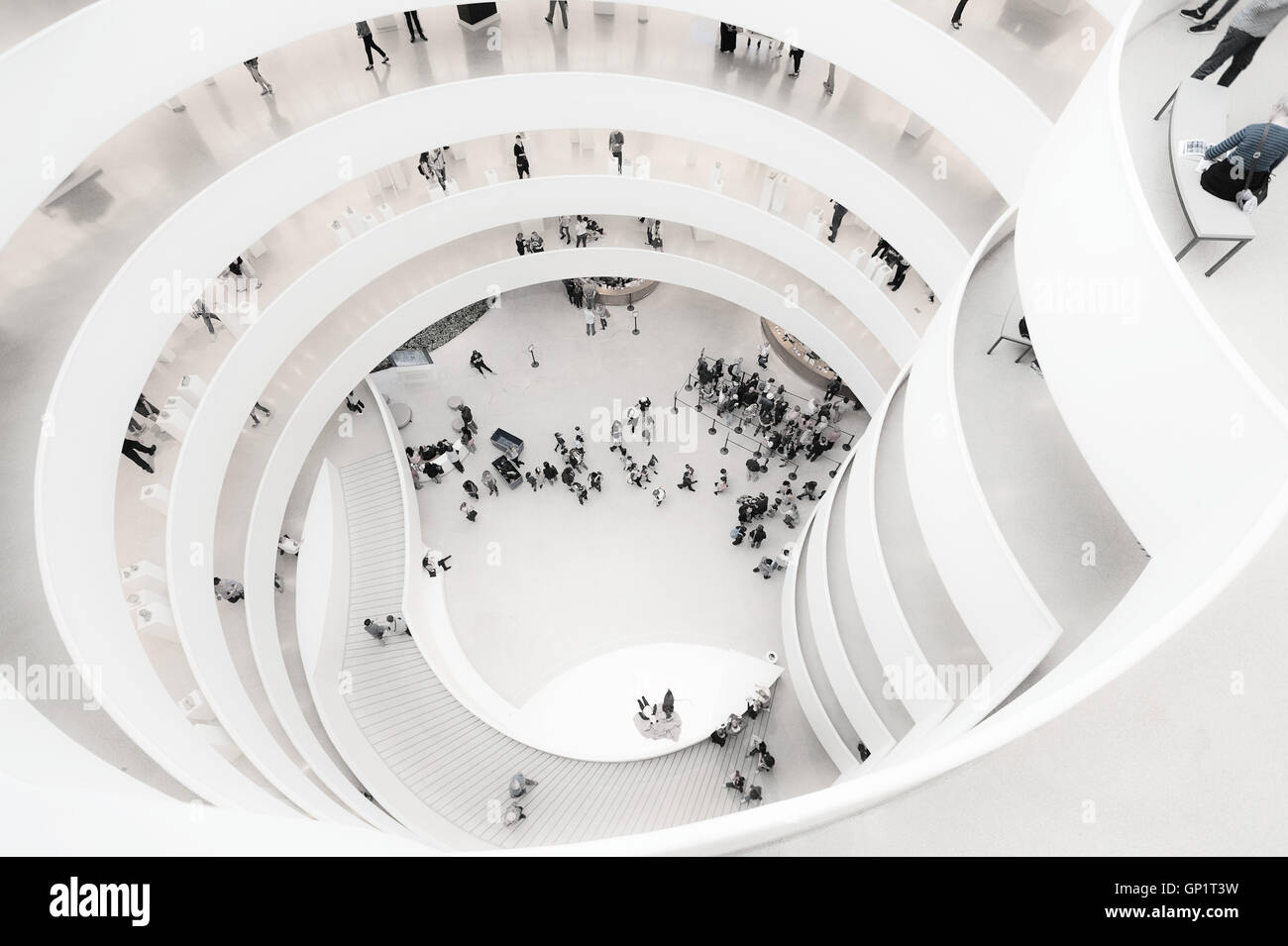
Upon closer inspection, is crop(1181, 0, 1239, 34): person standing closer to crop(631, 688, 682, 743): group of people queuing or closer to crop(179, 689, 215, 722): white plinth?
crop(631, 688, 682, 743): group of people queuing

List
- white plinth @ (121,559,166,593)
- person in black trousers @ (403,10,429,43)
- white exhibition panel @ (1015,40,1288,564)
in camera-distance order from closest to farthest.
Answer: white exhibition panel @ (1015,40,1288,564) → white plinth @ (121,559,166,593) → person in black trousers @ (403,10,429,43)

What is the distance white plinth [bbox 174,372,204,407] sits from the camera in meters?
12.8

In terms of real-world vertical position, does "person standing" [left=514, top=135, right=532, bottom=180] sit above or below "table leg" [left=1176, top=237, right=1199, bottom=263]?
above

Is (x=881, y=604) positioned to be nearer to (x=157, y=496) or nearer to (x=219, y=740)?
(x=219, y=740)

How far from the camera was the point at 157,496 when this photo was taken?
470 inches

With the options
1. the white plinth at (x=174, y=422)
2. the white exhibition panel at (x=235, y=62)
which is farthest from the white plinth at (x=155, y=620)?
the white exhibition panel at (x=235, y=62)

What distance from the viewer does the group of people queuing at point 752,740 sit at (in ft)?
46.8

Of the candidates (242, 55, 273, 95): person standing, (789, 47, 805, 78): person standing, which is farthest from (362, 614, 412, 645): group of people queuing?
(789, 47, 805, 78): person standing

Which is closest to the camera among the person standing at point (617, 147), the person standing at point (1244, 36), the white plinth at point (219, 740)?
the person standing at point (1244, 36)

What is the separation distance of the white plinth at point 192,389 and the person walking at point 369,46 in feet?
23.1

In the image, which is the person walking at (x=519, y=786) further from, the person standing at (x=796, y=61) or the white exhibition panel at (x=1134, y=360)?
the person standing at (x=796, y=61)

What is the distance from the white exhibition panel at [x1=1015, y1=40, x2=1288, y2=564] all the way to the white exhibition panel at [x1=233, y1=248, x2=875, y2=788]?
34.9ft

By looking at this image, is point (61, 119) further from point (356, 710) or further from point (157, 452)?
point (356, 710)

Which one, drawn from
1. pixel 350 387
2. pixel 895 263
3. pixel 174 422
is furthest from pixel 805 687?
pixel 174 422
